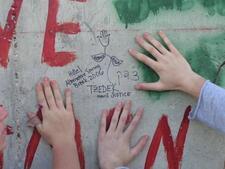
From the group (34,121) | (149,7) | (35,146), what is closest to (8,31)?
(34,121)

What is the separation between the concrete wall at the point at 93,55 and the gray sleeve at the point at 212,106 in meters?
0.15

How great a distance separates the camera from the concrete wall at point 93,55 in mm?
2557

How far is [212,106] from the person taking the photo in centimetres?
244

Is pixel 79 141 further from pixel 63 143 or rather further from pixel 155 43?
pixel 155 43

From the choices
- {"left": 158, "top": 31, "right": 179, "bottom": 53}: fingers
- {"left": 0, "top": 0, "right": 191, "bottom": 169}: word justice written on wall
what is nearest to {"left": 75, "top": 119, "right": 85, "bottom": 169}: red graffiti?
{"left": 0, "top": 0, "right": 191, "bottom": 169}: word justice written on wall

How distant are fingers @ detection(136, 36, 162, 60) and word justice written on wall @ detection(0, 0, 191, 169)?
0.13m

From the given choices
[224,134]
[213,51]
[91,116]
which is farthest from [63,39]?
[224,134]

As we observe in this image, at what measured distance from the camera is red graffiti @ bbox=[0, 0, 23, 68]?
2533mm

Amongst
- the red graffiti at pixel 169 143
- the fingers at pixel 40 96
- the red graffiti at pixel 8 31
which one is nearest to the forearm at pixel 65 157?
the fingers at pixel 40 96

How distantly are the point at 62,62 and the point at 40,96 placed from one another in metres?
0.20

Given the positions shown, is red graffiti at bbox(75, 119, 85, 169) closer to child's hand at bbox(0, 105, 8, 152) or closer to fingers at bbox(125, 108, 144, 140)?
fingers at bbox(125, 108, 144, 140)

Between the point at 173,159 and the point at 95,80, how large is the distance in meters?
0.55

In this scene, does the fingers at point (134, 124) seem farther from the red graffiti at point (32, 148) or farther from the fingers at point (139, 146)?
the red graffiti at point (32, 148)

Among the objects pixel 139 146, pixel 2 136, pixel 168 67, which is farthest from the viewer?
pixel 139 146
